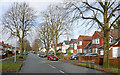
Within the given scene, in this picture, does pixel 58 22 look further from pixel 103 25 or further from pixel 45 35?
pixel 103 25

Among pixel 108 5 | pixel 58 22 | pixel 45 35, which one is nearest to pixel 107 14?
pixel 108 5

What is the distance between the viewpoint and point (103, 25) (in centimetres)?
1784

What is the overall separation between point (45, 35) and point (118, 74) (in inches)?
1891

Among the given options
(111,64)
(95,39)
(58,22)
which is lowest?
(111,64)

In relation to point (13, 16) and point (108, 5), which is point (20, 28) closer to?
point (13, 16)

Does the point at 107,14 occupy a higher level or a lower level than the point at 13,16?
lower

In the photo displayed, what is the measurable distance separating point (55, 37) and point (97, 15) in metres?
26.7

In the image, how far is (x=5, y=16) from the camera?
121 feet


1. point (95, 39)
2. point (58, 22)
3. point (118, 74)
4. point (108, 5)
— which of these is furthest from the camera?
point (95, 39)

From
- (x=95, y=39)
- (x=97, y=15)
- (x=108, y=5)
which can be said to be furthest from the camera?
(x=95, y=39)

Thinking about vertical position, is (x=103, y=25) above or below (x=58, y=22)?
below

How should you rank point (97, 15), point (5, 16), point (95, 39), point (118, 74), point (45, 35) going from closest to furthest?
point (118, 74)
point (97, 15)
point (5, 16)
point (95, 39)
point (45, 35)

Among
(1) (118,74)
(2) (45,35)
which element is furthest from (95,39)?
(1) (118,74)

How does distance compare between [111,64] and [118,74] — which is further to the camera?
[111,64]
